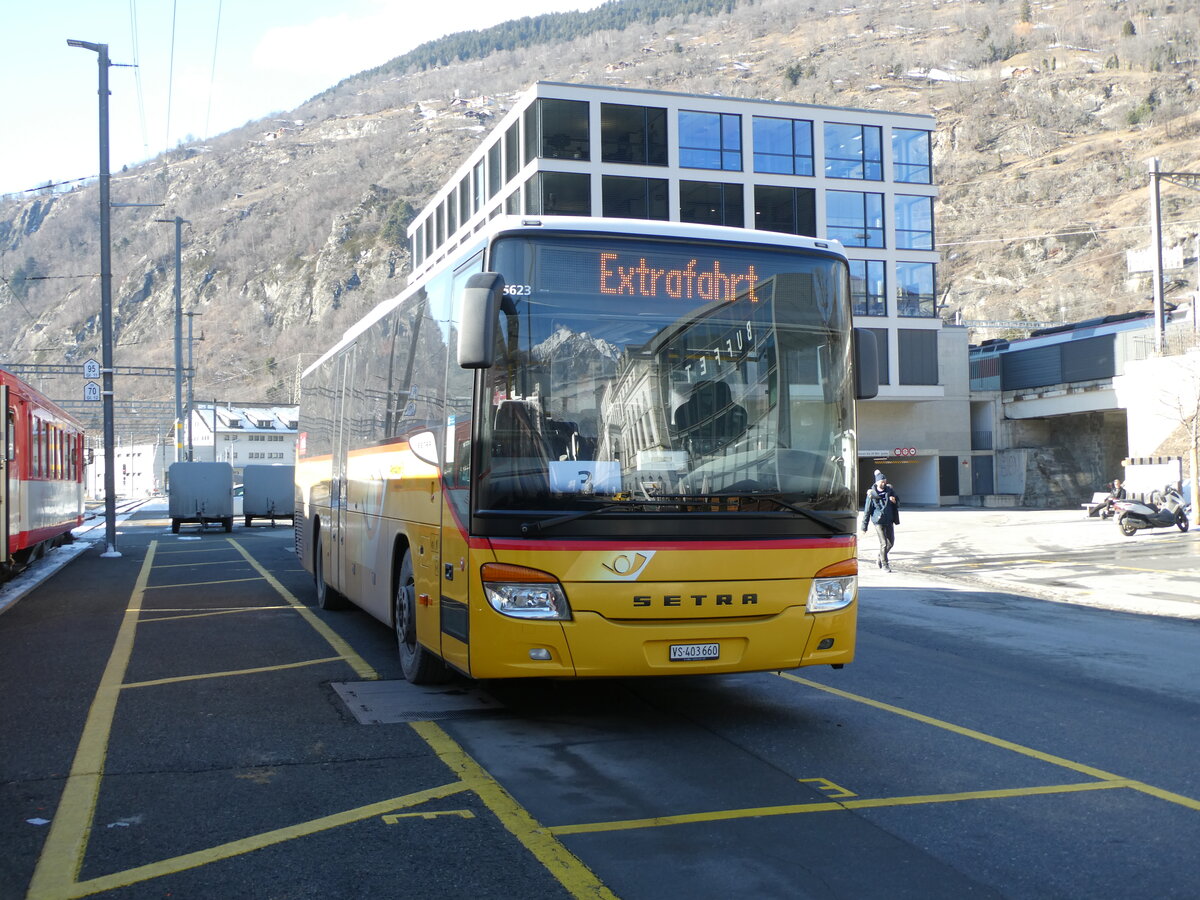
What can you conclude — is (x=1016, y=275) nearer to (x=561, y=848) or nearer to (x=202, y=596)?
(x=202, y=596)

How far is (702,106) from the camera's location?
4809cm

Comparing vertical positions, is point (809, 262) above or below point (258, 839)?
above

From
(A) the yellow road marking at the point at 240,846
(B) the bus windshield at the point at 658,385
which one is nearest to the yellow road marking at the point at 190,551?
(B) the bus windshield at the point at 658,385

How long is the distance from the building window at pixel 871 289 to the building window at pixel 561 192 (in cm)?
1268

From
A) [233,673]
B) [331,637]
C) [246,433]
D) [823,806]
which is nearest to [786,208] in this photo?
[331,637]

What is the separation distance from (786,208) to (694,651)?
149ft

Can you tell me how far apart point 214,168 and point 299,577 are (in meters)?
187

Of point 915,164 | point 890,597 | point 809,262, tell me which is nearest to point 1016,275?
point 915,164

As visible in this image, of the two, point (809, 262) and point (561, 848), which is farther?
point (809, 262)

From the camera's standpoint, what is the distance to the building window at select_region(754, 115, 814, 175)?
49469 millimetres

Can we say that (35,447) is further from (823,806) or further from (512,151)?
(512,151)

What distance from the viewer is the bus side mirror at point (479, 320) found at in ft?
21.0

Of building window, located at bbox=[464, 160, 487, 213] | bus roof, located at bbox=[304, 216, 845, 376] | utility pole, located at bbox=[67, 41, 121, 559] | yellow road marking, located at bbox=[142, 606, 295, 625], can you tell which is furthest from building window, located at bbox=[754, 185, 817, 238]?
bus roof, located at bbox=[304, 216, 845, 376]

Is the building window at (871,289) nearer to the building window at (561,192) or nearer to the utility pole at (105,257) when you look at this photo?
the building window at (561,192)
